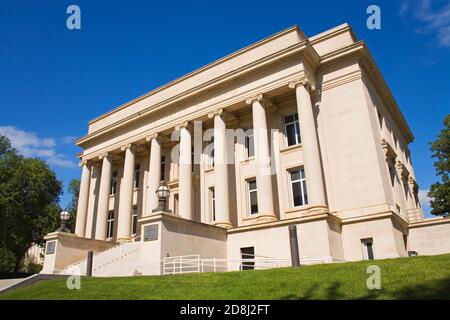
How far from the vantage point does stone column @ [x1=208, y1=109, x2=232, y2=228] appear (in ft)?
80.4

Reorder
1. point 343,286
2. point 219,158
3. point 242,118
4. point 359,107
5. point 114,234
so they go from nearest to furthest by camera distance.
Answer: point 343,286 → point 359,107 → point 219,158 → point 242,118 → point 114,234

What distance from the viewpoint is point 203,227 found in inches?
865

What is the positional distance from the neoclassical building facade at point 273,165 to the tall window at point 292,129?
87 millimetres

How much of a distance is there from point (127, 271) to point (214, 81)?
14345 mm

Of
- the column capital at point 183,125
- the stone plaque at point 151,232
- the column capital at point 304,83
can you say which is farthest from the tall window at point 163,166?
the stone plaque at point 151,232

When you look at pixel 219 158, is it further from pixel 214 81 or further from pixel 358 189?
pixel 358 189

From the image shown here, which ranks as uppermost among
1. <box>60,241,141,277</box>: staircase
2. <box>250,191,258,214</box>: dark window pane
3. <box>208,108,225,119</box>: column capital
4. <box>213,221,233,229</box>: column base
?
<box>208,108,225,119</box>: column capital

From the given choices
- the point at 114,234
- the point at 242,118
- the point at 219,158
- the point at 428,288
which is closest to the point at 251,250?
the point at 219,158

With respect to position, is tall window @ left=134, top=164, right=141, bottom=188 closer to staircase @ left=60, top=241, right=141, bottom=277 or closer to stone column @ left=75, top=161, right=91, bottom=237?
stone column @ left=75, top=161, right=91, bottom=237

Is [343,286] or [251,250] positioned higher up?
[251,250]

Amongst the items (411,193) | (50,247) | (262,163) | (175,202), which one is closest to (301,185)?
(262,163)

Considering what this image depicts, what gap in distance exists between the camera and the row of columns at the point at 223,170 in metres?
22.6

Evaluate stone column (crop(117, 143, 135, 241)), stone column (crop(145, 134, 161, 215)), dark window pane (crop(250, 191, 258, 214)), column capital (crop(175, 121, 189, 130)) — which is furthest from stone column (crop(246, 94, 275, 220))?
stone column (crop(117, 143, 135, 241))
